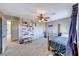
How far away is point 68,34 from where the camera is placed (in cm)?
217

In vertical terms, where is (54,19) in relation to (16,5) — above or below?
below

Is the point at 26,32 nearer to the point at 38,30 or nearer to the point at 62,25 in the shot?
the point at 38,30

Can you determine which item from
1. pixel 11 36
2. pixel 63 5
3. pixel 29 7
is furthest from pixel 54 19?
pixel 11 36

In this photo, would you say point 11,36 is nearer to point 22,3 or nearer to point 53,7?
point 22,3

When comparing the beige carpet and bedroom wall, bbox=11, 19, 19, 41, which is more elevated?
bedroom wall, bbox=11, 19, 19, 41

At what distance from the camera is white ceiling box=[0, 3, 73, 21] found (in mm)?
2104

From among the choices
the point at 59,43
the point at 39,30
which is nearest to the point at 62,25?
the point at 59,43

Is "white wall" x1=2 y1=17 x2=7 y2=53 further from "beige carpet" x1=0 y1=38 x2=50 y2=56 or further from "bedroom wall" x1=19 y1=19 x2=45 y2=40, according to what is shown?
"bedroom wall" x1=19 y1=19 x2=45 y2=40

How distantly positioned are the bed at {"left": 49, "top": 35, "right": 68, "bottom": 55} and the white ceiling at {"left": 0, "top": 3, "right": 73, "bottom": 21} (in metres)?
0.39

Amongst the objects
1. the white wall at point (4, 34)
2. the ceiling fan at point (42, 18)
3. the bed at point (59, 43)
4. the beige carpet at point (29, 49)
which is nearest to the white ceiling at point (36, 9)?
the ceiling fan at point (42, 18)

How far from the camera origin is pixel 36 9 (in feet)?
7.07

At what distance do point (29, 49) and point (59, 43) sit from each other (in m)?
0.56

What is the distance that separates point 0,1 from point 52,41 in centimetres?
115

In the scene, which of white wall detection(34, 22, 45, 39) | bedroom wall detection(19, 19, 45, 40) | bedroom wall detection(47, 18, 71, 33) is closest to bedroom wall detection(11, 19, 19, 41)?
bedroom wall detection(19, 19, 45, 40)
